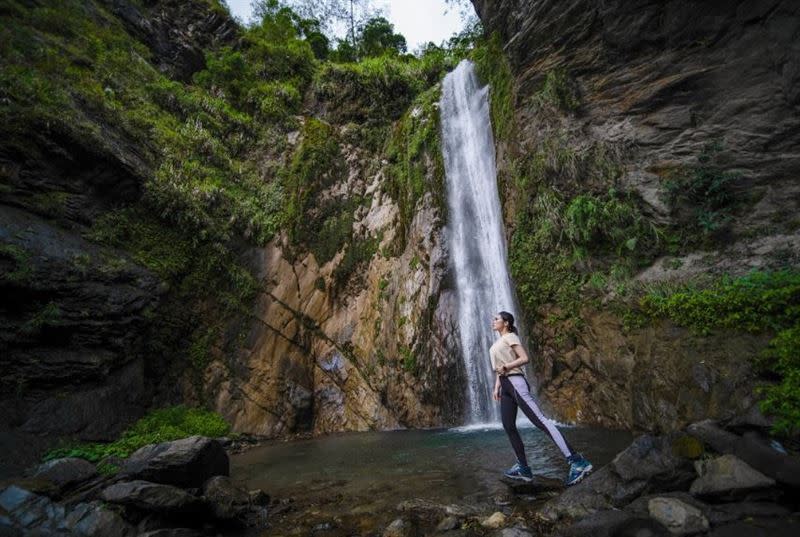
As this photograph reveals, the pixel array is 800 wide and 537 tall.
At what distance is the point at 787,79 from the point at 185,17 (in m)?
25.8

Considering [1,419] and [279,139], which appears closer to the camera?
[1,419]

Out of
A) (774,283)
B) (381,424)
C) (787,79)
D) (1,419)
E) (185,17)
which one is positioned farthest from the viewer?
(185,17)

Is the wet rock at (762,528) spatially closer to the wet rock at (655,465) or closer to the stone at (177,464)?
the wet rock at (655,465)

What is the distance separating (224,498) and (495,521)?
9.00ft

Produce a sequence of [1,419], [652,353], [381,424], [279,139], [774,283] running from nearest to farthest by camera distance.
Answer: [774,283] < [652,353] < [1,419] < [381,424] < [279,139]

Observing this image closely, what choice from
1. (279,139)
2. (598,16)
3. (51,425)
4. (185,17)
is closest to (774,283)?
(598,16)

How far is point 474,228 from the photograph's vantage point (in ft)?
40.4

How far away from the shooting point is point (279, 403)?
39.2 feet

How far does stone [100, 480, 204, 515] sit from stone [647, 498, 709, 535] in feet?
13.1

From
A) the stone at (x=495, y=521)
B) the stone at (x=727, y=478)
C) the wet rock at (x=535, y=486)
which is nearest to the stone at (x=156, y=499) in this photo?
the stone at (x=495, y=521)

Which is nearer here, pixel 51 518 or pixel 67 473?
pixel 51 518

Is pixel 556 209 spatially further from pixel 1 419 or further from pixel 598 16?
pixel 1 419

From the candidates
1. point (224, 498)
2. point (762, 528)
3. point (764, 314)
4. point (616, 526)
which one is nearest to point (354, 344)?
point (224, 498)

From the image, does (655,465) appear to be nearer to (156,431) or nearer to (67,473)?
(67,473)
